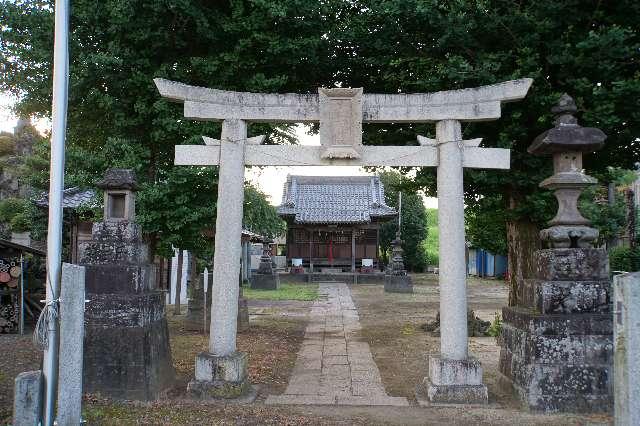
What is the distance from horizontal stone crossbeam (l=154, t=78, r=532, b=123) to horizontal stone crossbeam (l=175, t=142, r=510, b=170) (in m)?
0.41

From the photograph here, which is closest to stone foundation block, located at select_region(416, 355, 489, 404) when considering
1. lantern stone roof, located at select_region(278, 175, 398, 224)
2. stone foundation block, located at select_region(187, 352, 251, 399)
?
stone foundation block, located at select_region(187, 352, 251, 399)

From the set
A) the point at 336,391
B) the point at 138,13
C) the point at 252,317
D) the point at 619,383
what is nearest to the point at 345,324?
the point at 252,317

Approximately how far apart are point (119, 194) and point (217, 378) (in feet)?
9.25

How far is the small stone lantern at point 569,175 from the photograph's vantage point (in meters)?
6.38

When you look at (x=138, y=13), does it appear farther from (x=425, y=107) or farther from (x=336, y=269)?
(x=336, y=269)

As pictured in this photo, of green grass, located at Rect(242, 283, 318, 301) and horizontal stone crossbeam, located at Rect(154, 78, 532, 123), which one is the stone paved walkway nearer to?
horizontal stone crossbeam, located at Rect(154, 78, 532, 123)

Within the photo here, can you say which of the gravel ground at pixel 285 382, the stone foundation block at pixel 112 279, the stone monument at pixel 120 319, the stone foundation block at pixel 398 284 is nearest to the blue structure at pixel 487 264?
the stone foundation block at pixel 398 284

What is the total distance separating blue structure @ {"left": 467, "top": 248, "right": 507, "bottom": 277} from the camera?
118 ft

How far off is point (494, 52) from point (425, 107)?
263 centimetres

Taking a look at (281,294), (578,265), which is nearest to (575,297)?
(578,265)

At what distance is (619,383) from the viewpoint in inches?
141

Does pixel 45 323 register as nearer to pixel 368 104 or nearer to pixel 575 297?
pixel 368 104

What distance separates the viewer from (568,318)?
610cm

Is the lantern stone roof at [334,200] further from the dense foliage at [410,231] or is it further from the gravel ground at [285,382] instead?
the gravel ground at [285,382]
